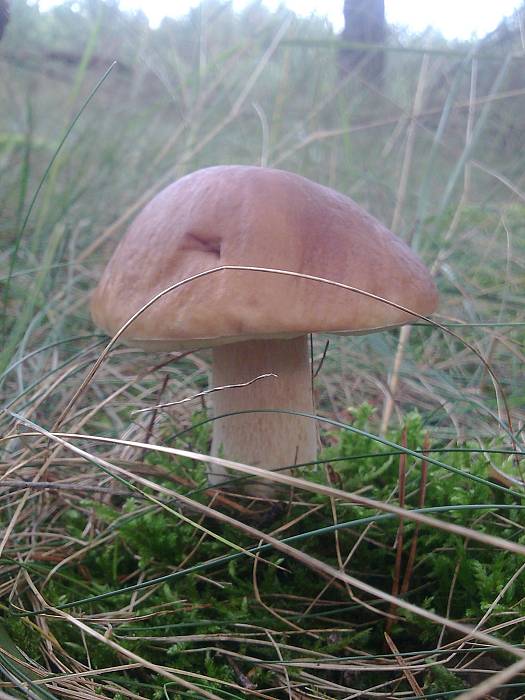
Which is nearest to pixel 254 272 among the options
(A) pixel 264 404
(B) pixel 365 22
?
(A) pixel 264 404

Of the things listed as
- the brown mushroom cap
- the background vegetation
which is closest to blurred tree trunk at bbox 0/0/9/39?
the background vegetation

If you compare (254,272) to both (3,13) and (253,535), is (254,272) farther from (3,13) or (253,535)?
(3,13)

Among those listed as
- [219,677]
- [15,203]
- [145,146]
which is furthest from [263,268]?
[145,146]

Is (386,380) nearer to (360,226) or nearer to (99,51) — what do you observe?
(360,226)

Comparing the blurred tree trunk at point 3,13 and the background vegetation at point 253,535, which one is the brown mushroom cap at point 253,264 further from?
the blurred tree trunk at point 3,13

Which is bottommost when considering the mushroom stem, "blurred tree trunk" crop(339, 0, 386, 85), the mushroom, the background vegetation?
the background vegetation

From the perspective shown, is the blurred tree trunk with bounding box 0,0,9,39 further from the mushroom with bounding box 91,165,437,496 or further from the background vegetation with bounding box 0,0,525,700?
the mushroom with bounding box 91,165,437,496
